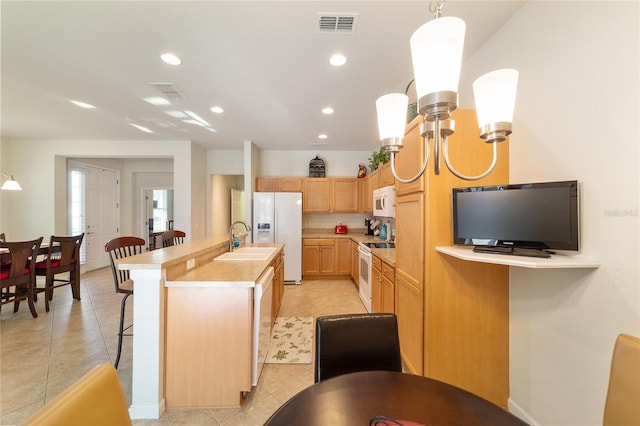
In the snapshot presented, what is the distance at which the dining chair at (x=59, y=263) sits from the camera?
11.3 ft

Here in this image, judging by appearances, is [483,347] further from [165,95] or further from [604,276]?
[165,95]

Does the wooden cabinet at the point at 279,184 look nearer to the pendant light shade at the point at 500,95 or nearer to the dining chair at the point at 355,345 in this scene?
the dining chair at the point at 355,345

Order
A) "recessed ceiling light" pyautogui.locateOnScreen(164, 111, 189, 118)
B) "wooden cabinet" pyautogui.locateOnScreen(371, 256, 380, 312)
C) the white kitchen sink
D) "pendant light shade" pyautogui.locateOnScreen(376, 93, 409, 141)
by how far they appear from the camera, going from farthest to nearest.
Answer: "recessed ceiling light" pyautogui.locateOnScreen(164, 111, 189, 118)
"wooden cabinet" pyautogui.locateOnScreen(371, 256, 380, 312)
the white kitchen sink
"pendant light shade" pyautogui.locateOnScreen(376, 93, 409, 141)

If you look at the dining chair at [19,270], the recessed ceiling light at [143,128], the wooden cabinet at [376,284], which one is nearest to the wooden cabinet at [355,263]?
the wooden cabinet at [376,284]

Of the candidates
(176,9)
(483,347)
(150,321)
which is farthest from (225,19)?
(483,347)

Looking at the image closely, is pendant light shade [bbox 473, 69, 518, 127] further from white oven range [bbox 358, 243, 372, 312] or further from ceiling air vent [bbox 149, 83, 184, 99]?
ceiling air vent [bbox 149, 83, 184, 99]

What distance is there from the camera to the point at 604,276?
1.22 metres

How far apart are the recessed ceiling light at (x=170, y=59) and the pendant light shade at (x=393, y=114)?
7.12 feet

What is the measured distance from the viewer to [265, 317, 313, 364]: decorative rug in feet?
7.86

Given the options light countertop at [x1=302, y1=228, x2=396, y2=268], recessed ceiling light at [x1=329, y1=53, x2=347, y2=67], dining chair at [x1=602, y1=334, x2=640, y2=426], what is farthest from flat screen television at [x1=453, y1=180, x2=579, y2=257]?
light countertop at [x1=302, y1=228, x2=396, y2=268]

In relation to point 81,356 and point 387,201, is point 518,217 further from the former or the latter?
point 81,356

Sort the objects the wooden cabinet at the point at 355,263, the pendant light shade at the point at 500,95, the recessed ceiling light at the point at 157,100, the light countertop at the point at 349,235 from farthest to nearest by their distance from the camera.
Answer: the light countertop at the point at 349,235 → the wooden cabinet at the point at 355,263 → the recessed ceiling light at the point at 157,100 → the pendant light shade at the point at 500,95

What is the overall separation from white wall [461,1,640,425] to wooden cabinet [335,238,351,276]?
10.7 feet

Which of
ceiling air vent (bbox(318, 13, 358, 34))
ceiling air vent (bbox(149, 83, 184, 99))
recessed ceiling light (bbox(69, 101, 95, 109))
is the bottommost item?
ceiling air vent (bbox(318, 13, 358, 34))
